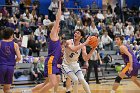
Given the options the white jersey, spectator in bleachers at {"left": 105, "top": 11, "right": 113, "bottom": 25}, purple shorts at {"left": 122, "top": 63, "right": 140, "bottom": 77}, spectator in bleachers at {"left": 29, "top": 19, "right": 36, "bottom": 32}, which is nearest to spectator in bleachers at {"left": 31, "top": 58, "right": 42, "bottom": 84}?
spectator in bleachers at {"left": 29, "top": 19, "right": 36, "bottom": 32}

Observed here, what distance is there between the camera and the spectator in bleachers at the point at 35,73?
15.2 m

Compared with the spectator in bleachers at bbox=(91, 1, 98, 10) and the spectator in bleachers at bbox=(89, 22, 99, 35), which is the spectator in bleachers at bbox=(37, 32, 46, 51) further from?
the spectator in bleachers at bbox=(91, 1, 98, 10)

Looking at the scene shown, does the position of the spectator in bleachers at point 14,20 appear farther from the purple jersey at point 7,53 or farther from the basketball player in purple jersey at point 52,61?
the purple jersey at point 7,53

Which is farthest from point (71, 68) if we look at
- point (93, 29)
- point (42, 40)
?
point (93, 29)

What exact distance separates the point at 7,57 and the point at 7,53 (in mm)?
89

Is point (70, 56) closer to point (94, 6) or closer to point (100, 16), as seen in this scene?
point (100, 16)

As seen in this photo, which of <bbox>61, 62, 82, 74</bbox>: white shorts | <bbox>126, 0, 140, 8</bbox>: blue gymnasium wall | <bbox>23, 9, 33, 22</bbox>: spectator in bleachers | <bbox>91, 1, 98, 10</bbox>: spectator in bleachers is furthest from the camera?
<bbox>126, 0, 140, 8</bbox>: blue gymnasium wall

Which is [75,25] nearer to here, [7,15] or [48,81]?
[7,15]

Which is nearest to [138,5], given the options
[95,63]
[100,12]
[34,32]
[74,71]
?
[100,12]

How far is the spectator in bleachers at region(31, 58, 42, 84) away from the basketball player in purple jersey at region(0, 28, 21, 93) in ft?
24.1

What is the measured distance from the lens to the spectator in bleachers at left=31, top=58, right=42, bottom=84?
15.2 m

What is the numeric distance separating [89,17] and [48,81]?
1332cm

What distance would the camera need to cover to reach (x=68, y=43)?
28.6 feet

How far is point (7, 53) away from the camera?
778cm
